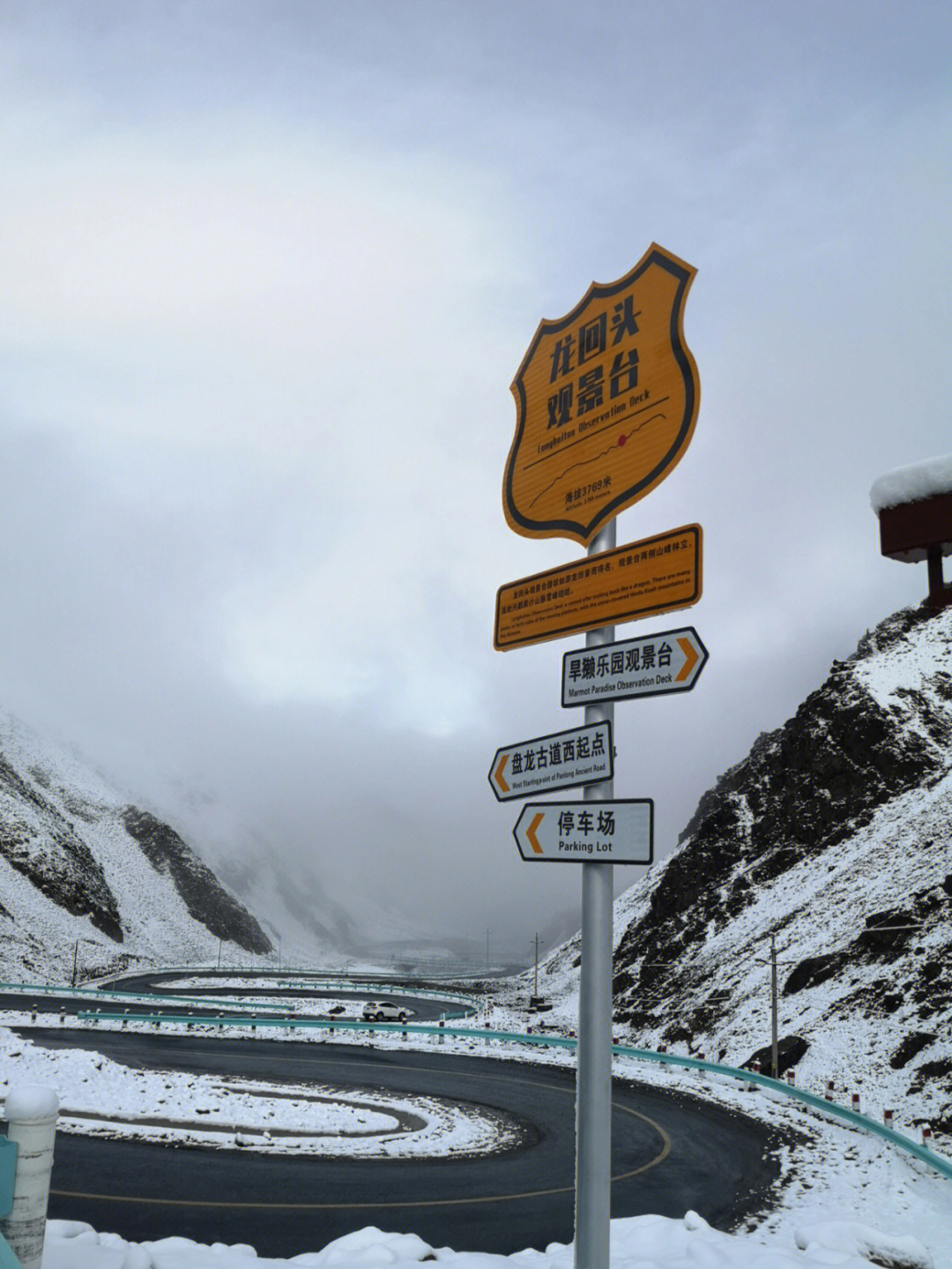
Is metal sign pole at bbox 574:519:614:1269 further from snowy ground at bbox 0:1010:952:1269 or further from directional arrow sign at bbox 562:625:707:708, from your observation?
snowy ground at bbox 0:1010:952:1269

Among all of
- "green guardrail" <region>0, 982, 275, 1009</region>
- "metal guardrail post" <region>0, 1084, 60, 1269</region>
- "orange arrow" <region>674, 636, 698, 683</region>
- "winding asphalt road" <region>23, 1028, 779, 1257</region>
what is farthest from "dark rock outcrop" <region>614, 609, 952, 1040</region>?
"orange arrow" <region>674, 636, 698, 683</region>

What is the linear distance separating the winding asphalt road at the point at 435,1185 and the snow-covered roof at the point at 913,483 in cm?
1324

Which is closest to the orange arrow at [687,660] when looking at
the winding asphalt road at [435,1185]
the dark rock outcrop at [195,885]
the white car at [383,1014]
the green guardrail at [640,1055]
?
the winding asphalt road at [435,1185]

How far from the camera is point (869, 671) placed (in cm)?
7444

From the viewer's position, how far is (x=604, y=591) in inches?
217

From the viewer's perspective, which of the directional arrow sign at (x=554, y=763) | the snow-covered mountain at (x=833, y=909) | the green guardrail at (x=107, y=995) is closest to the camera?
the directional arrow sign at (x=554, y=763)

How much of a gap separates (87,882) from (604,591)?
117355 millimetres

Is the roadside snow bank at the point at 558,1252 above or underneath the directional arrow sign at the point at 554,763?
underneath

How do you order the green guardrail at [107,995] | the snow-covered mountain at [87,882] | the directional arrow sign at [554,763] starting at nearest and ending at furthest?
1. the directional arrow sign at [554,763]
2. the green guardrail at [107,995]
3. the snow-covered mountain at [87,882]

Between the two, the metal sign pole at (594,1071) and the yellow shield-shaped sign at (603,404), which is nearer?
the metal sign pole at (594,1071)

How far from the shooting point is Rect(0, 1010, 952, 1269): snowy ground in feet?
29.5

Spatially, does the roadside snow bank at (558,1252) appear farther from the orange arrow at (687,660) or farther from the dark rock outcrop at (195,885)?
the dark rock outcrop at (195,885)

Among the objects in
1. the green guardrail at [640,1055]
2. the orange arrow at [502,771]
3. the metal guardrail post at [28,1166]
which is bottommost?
the green guardrail at [640,1055]

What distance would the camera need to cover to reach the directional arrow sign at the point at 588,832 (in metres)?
4.81
